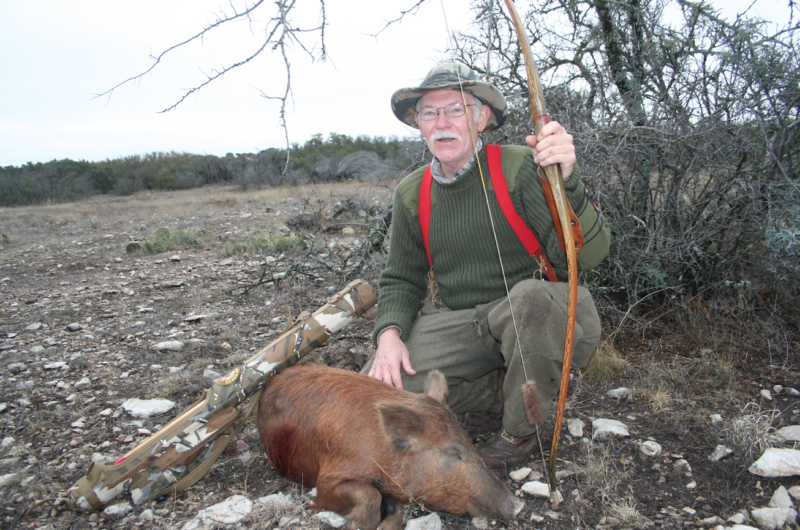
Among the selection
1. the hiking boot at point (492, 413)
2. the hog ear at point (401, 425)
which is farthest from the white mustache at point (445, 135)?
the hog ear at point (401, 425)

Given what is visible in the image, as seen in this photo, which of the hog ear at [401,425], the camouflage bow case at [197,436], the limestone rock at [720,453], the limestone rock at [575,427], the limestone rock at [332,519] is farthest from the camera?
the limestone rock at [575,427]

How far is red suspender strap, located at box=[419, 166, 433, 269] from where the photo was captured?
3.41 meters

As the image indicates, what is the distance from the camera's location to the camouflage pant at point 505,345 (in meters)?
2.69

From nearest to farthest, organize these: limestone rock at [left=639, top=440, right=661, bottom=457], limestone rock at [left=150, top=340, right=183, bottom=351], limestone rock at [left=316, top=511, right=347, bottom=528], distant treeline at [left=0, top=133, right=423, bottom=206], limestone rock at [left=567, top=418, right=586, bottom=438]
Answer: limestone rock at [left=316, top=511, right=347, bottom=528] → limestone rock at [left=639, top=440, right=661, bottom=457] → limestone rock at [left=567, top=418, right=586, bottom=438] → limestone rock at [left=150, top=340, right=183, bottom=351] → distant treeline at [left=0, top=133, right=423, bottom=206]

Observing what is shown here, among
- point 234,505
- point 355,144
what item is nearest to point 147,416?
point 234,505

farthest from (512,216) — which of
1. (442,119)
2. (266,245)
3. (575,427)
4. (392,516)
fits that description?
(266,245)

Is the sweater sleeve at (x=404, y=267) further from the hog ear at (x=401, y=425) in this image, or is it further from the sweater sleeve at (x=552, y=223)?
the hog ear at (x=401, y=425)

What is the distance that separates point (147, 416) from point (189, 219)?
36.7 feet

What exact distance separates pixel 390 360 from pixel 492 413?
2.96ft

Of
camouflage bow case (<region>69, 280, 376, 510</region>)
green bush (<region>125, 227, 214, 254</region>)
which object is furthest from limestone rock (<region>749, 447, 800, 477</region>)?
green bush (<region>125, 227, 214, 254</region>)

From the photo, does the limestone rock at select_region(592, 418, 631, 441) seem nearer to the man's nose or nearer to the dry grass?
the dry grass

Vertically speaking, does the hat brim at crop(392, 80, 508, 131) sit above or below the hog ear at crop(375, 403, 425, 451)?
above

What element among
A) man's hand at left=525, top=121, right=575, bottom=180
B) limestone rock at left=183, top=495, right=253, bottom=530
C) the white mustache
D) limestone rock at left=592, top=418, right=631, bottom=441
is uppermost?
the white mustache

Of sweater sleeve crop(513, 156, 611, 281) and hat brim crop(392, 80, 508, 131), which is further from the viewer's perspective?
hat brim crop(392, 80, 508, 131)
